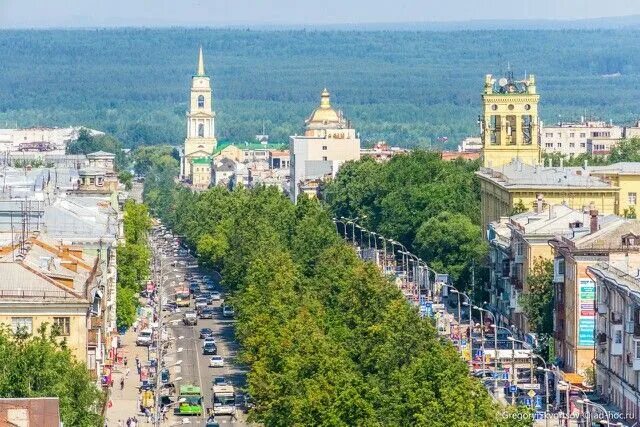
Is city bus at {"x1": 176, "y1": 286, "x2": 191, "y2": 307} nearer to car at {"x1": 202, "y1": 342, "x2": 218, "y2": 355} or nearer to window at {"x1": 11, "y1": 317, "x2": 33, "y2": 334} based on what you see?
car at {"x1": 202, "y1": 342, "x2": 218, "y2": 355}

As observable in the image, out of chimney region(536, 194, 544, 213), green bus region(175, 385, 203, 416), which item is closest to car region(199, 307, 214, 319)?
chimney region(536, 194, 544, 213)

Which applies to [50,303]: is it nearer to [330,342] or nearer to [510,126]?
[330,342]

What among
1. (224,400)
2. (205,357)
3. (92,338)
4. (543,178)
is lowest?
(205,357)

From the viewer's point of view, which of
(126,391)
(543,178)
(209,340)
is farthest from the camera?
(543,178)

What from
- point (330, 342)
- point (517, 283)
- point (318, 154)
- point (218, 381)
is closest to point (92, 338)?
point (330, 342)

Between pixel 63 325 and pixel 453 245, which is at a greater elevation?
pixel 63 325

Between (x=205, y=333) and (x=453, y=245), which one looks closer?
(x=205, y=333)

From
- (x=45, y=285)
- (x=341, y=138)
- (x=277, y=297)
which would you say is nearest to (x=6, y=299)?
(x=45, y=285)
